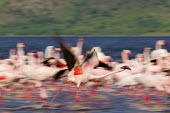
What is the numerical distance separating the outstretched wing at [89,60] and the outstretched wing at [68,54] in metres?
0.34

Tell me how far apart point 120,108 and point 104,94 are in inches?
132

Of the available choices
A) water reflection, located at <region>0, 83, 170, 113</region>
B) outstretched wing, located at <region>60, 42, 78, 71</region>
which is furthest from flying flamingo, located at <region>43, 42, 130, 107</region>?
water reflection, located at <region>0, 83, 170, 113</region>

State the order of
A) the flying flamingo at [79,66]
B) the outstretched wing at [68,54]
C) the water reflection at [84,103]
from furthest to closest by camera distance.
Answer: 1. the water reflection at [84,103]
2. the flying flamingo at [79,66]
3. the outstretched wing at [68,54]

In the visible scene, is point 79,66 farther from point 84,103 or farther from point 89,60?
point 84,103

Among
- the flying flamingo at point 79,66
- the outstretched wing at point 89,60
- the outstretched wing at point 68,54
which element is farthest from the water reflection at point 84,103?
the outstretched wing at point 68,54

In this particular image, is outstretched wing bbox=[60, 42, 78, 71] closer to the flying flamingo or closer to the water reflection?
the flying flamingo

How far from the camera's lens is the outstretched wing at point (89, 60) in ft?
51.2

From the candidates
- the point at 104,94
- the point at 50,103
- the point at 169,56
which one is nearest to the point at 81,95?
the point at 104,94

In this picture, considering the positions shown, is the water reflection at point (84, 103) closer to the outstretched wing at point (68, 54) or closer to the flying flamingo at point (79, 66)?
the flying flamingo at point (79, 66)

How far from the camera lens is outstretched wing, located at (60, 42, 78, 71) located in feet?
48.1

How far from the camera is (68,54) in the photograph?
15.2m

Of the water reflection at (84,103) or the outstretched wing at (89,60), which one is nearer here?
the outstretched wing at (89,60)

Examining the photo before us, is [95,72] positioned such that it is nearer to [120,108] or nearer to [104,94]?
[104,94]

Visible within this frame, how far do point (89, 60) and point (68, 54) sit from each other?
2.87ft
